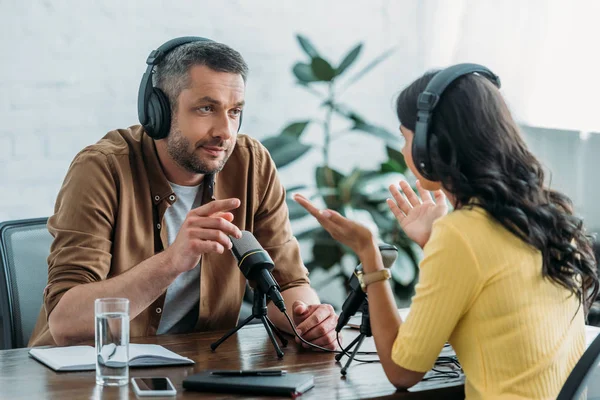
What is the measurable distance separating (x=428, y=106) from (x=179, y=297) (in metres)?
0.90

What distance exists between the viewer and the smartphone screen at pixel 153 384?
1.27 m

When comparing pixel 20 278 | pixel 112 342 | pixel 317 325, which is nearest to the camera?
pixel 112 342

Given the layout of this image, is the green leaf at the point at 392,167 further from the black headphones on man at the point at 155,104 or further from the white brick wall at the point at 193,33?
the black headphones on man at the point at 155,104

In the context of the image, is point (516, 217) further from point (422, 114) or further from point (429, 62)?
point (429, 62)

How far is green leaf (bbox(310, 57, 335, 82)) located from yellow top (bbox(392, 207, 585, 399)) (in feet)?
6.24

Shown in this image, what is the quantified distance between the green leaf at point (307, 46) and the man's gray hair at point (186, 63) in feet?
3.92

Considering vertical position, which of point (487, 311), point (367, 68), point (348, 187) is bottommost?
point (348, 187)

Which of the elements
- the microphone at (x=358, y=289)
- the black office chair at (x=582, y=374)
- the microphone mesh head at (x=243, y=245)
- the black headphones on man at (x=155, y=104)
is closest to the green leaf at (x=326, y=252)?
the black headphones on man at (x=155, y=104)

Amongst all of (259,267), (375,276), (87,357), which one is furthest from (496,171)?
(87,357)

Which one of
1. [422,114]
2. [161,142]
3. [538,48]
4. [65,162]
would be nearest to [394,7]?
[538,48]

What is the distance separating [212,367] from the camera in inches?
56.9

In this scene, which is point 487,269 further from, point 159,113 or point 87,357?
point 159,113

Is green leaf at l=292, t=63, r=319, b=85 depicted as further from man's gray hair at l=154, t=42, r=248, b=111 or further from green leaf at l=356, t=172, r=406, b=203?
man's gray hair at l=154, t=42, r=248, b=111

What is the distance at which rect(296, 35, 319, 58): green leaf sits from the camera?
3.06 meters
